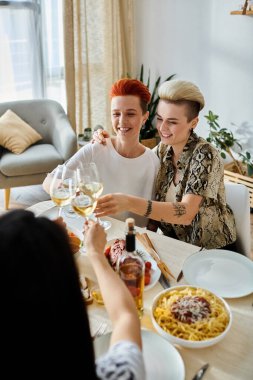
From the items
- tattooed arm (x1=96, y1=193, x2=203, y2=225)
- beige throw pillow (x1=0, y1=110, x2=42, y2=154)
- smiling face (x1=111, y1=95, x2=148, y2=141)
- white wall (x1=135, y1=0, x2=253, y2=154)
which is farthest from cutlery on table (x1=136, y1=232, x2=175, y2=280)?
white wall (x1=135, y1=0, x2=253, y2=154)

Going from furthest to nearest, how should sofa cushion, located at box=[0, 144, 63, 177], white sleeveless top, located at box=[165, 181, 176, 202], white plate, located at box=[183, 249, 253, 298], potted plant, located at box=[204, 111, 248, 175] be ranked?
potted plant, located at box=[204, 111, 248, 175]
sofa cushion, located at box=[0, 144, 63, 177]
white sleeveless top, located at box=[165, 181, 176, 202]
white plate, located at box=[183, 249, 253, 298]

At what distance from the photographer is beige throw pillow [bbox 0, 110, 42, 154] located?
3549 mm

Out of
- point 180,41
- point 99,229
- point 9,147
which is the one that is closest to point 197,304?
point 99,229

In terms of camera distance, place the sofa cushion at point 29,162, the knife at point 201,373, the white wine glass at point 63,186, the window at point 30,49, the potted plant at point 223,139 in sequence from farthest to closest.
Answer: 1. the window at point 30,49
2. the potted plant at point 223,139
3. the sofa cushion at point 29,162
4. the white wine glass at point 63,186
5. the knife at point 201,373

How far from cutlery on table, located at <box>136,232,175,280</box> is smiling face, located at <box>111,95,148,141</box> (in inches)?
22.4

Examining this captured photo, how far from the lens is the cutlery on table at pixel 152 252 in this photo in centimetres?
136

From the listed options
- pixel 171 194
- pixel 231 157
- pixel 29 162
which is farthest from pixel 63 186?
pixel 231 157

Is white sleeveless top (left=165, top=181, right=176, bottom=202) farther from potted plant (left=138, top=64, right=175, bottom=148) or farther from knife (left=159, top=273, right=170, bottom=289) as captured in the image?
potted plant (left=138, top=64, right=175, bottom=148)

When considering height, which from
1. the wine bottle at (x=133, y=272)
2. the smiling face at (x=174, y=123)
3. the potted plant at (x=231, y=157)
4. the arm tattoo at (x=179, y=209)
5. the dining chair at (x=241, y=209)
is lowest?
the potted plant at (x=231, y=157)

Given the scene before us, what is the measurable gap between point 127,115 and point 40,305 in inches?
55.3

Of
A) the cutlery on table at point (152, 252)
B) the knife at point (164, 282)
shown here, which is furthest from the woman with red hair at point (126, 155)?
the knife at point (164, 282)

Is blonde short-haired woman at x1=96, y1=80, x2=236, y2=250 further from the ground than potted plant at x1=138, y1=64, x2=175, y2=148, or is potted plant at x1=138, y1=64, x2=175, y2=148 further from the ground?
blonde short-haired woman at x1=96, y1=80, x2=236, y2=250

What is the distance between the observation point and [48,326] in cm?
63

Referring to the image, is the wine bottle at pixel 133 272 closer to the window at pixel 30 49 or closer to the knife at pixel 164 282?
the knife at pixel 164 282
